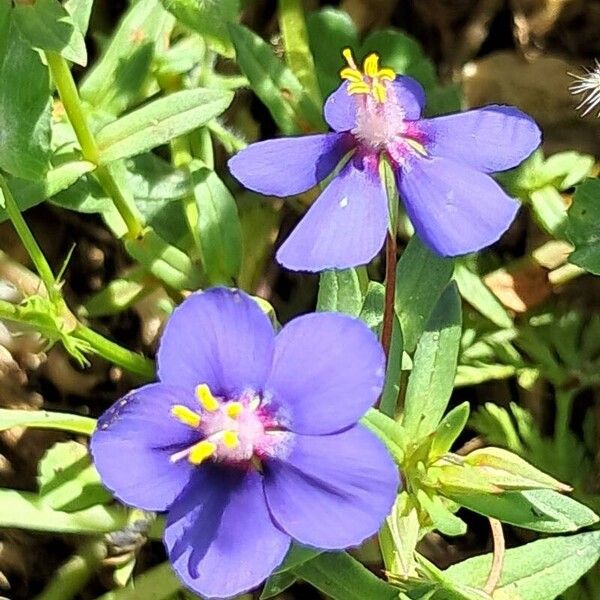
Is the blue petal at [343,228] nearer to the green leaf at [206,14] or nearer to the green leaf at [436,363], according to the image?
the green leaf at [436,363]

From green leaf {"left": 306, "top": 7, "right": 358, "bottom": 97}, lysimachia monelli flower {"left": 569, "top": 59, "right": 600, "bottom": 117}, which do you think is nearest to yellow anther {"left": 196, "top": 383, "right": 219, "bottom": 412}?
lysimachia monelli flower {"left": 569, "top": 59, "right": 600, "bottom": 117}

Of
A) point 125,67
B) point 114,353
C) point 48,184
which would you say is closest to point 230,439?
point 114,353

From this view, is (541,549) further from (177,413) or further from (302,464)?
(177,413)

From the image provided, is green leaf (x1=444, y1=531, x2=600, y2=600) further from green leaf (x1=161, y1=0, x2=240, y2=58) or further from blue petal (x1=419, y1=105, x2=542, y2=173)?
green leaf (x1=161, y1=0, x2=240, y2=58)

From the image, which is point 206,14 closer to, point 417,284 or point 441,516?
point 417,284

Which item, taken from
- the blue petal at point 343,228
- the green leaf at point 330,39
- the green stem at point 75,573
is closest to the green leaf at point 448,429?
the blue petal at point 343,228
